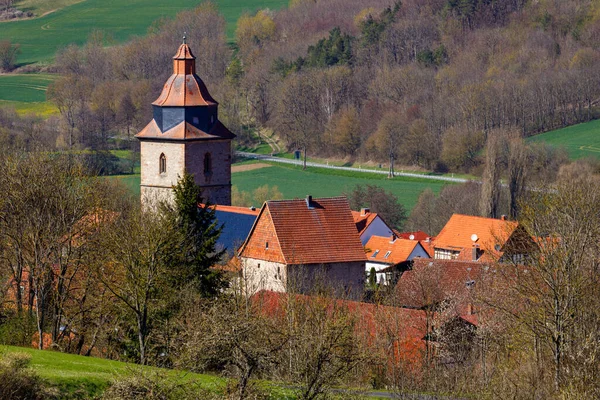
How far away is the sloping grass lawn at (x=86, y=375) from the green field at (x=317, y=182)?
54.8 m

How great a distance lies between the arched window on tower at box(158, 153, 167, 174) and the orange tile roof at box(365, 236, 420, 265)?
365 inches

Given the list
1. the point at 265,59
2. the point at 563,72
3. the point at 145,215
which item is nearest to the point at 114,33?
the point at 265,59

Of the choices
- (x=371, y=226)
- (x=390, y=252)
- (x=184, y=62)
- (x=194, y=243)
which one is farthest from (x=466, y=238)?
(x=194, y=243)

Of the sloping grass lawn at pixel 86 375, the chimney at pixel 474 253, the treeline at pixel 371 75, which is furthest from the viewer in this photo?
the treeline at pixel 371 75

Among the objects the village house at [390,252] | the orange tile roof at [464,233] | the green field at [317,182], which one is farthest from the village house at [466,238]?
the green field at [317,182]

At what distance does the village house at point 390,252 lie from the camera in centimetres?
6438

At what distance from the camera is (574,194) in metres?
42.3

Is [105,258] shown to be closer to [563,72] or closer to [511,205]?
[511,205]

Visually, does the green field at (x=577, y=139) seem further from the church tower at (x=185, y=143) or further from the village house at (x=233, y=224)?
the village house at (x=233, y=224)

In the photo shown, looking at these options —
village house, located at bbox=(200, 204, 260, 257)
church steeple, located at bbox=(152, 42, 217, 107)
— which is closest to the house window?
village house, located at bbox=(200, 204, 260, 257)

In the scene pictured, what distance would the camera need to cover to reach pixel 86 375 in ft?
94.1

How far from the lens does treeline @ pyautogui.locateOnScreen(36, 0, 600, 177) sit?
10988cm

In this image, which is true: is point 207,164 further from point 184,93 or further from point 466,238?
point 466,238

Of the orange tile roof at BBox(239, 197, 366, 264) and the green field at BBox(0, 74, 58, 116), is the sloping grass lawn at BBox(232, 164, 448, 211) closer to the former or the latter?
the green field at BBox(0, 74, 58, 116)
